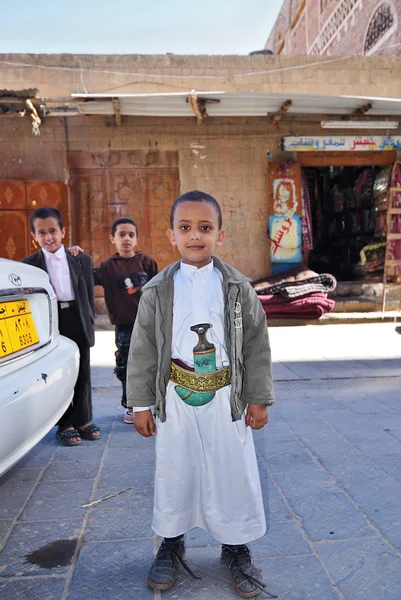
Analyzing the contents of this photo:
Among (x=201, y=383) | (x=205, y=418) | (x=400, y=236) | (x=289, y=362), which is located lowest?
(x=289, y=362)

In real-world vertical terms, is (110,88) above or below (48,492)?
above

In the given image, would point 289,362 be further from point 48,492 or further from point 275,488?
point 48,492

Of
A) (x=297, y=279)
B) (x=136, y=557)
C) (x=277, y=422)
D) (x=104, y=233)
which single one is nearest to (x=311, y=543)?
(x=136, y=557)

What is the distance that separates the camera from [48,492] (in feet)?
8.99

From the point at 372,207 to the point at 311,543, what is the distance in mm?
9954

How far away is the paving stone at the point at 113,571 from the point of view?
1847mm

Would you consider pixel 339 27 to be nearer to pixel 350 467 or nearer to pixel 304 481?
pixel 350 467

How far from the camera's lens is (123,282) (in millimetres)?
3826

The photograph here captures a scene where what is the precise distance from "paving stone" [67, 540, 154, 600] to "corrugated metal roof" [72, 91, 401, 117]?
6956 millimetres

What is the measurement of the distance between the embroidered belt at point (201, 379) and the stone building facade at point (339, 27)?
11756mm

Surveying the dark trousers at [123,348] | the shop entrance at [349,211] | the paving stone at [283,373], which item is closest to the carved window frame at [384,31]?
the shop entrance at [349,211]

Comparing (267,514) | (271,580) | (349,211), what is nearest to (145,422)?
(271,580)

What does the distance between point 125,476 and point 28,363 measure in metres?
0.99

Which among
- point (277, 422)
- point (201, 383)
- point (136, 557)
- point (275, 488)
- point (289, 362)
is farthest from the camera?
point (289, 362)
